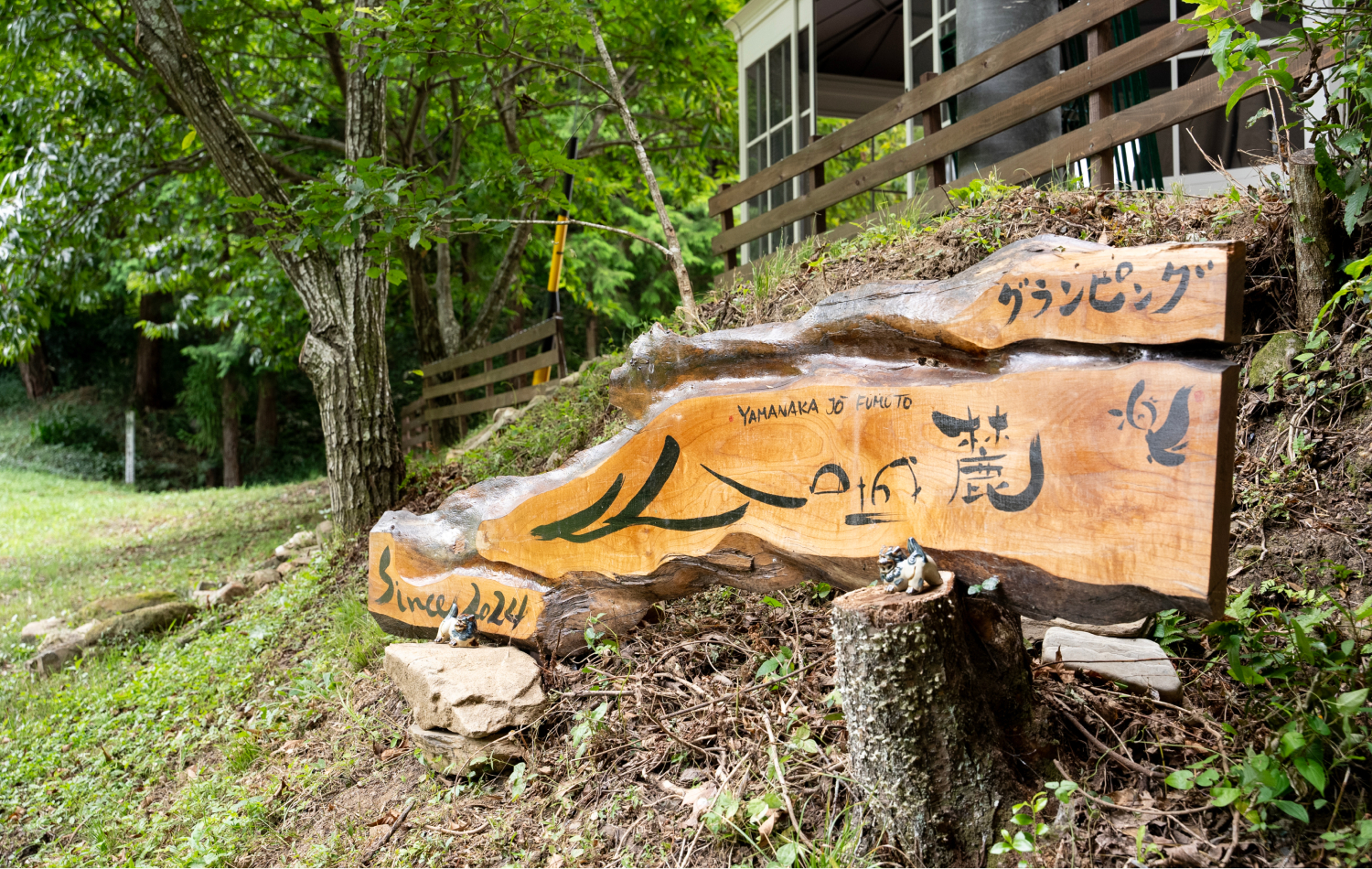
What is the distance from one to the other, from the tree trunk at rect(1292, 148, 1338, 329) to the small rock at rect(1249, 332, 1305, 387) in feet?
0.31

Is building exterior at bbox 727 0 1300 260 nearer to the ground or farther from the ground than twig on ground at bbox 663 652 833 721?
farther from the ground

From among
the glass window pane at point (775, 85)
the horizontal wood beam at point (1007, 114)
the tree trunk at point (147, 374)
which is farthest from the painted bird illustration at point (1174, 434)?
the tree trunk at point (147, 374)

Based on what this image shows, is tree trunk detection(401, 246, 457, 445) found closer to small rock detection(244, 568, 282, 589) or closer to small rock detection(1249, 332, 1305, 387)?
small rock detection(244, 568, 282, 589)

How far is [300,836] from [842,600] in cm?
247

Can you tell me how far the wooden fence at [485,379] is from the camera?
26.1 feet

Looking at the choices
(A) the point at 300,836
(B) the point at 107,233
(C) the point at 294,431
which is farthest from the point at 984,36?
(C) the point at 294,431

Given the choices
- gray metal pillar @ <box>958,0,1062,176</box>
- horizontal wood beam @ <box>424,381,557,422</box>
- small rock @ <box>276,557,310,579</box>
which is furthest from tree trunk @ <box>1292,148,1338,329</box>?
small rock @ <box>276,557,310,579</box>

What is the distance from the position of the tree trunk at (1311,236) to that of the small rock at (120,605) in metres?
7.61

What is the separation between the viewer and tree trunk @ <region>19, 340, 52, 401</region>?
1917cm

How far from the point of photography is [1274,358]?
3.19 meters

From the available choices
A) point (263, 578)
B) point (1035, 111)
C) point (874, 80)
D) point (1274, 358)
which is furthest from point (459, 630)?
point (874, 80)

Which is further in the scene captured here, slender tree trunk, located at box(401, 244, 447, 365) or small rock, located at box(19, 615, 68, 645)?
slender tree trunk, located at box(401, 244, 447, 365)

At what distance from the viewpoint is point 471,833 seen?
2.89 m

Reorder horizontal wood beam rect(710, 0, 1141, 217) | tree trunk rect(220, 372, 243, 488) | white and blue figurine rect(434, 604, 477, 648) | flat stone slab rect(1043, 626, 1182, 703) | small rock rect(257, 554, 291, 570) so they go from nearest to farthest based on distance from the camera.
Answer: flat stone slab rect(1043, 626, 1182, 703)
white and blue figurine rect(434, 604, 477, 648)
horizontal wood beam rect(710, 0, 1141, 217)
small rock rect(257, 554, 291, 570)
tree trunk rect(220, 372, 243, 488)
